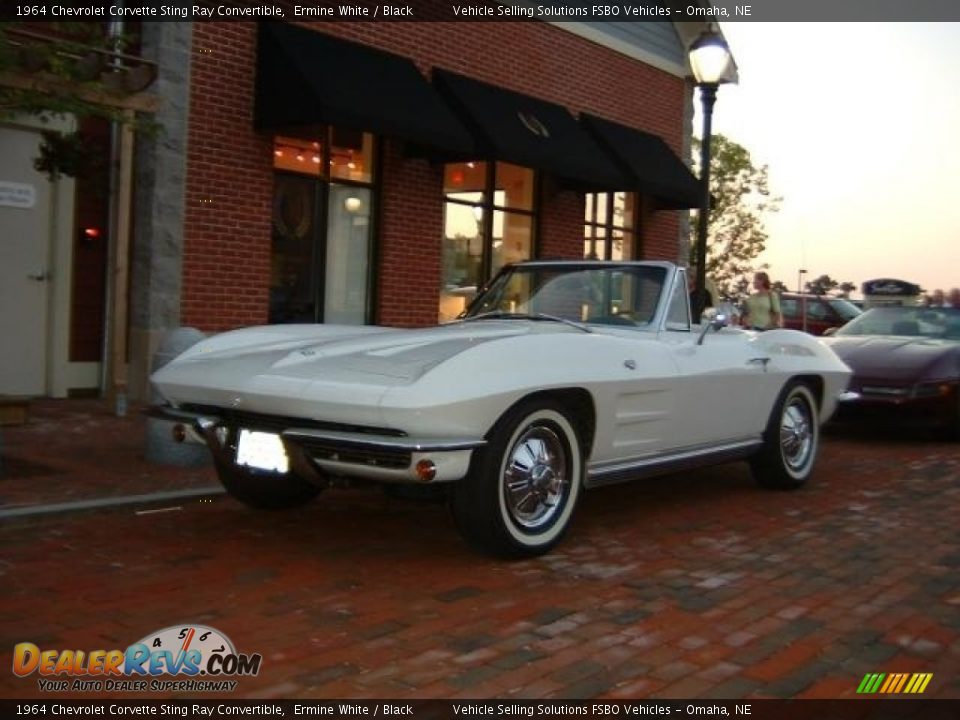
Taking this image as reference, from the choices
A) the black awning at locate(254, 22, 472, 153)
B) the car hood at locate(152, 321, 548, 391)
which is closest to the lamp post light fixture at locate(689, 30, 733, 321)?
the black awning at locate(254, 22, 472, 153)

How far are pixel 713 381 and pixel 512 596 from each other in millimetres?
2154

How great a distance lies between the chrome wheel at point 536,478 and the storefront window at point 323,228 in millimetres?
6105

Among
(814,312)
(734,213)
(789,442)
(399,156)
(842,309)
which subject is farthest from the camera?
(734,213)

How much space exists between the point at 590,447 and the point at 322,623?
1715mm

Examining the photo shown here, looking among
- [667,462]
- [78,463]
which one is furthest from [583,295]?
[78,463]

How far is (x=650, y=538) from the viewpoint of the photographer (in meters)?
5.25

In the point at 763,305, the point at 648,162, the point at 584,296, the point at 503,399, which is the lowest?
the point at 503,399

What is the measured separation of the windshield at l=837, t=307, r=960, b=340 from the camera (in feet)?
34.4

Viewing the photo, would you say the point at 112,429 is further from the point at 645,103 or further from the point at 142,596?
the point at 645,103

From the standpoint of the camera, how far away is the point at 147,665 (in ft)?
10.9

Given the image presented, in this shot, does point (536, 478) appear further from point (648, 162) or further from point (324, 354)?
point (648, 162)

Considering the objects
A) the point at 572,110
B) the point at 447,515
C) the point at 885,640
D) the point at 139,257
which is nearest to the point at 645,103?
the point at 572,110

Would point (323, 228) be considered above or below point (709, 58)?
below

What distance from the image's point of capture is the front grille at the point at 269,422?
13.9 feet
